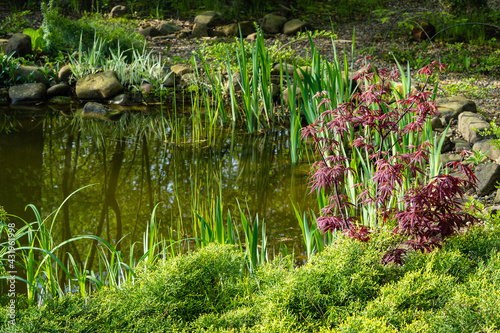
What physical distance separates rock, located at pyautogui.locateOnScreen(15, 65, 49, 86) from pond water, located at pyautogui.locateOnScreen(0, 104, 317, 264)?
1175 mm

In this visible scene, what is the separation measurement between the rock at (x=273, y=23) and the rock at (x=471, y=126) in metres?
5.66

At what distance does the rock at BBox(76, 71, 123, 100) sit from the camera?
253 inches

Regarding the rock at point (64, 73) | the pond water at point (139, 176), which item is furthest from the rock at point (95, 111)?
the rock at point (64, 73)

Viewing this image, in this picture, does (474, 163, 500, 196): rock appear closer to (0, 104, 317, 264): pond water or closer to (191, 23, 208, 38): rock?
(0, 104, 317, 264): pond water

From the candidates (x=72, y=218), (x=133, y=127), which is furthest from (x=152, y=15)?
(x=72, y=218)

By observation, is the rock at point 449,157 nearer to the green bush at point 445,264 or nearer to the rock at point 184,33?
the green bush at point 445,264

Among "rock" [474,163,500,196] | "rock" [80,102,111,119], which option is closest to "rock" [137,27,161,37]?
"rock" [80,102,111,119]

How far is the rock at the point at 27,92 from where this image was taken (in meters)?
6.43

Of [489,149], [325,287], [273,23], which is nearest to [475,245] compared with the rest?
[325,287]

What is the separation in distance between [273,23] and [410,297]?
8.64 m

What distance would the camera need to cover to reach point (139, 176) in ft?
13.5

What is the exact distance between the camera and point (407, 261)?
2066 millimetres

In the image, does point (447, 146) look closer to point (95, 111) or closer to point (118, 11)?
point (95, 111)

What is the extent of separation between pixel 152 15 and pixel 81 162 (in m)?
7.20
